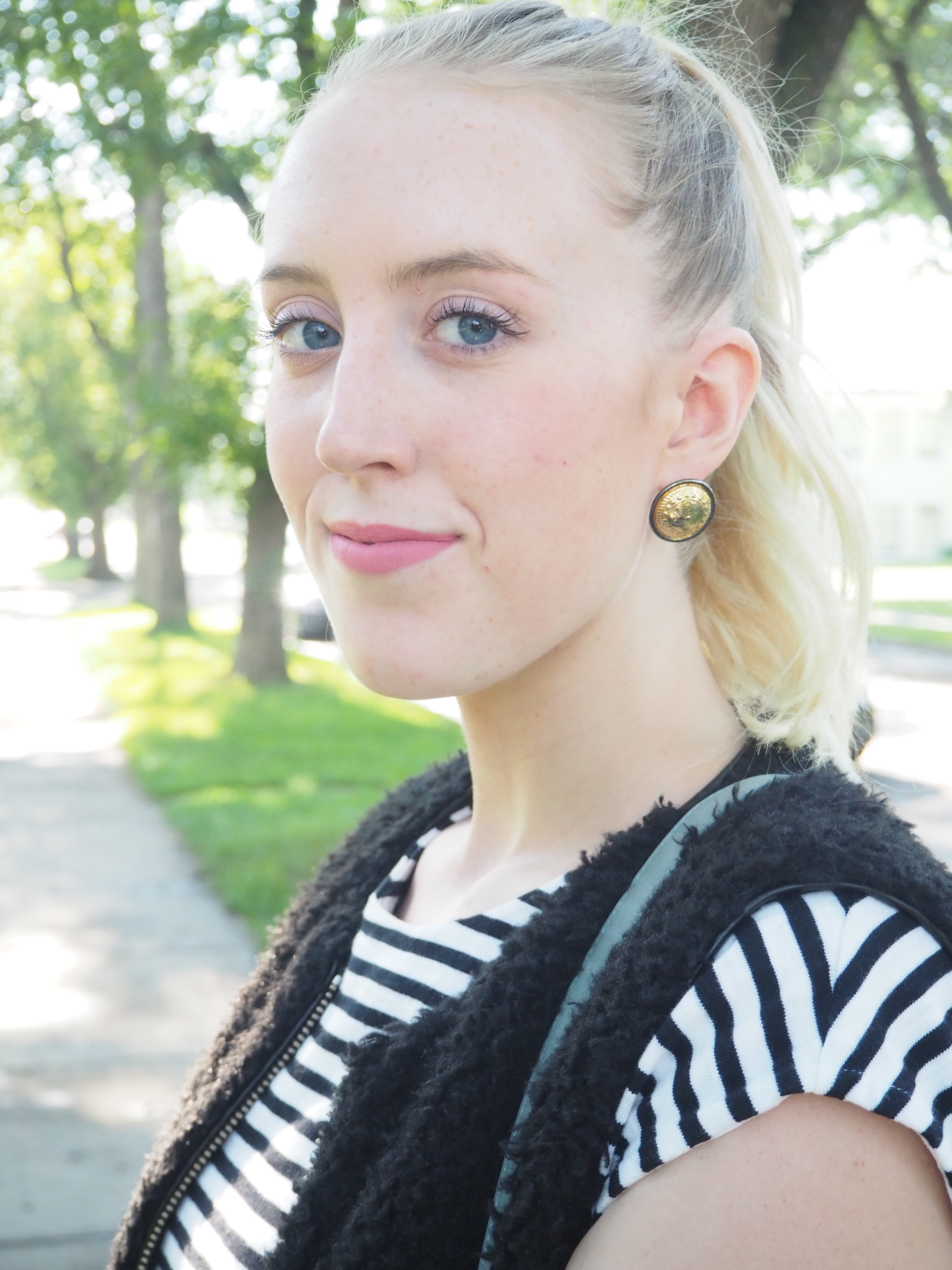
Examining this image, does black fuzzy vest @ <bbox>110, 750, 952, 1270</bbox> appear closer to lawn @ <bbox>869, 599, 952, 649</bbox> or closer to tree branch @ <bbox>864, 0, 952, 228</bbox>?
tree branch @ <bbox>864, 0, 952, 228</bbox>

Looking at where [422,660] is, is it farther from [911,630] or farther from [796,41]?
[911,630]

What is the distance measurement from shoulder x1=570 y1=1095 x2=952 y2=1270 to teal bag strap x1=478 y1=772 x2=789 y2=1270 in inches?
6.2

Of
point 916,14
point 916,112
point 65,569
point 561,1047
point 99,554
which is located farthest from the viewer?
point 65,569

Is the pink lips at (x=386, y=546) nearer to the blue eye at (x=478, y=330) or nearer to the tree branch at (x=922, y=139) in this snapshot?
the blue eye at (x=478, y=330)

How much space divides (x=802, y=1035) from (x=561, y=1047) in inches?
10.1

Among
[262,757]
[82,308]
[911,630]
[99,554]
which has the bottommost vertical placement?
[99,554]

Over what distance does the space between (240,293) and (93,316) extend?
25553 millimetres

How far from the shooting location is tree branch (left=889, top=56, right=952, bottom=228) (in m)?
8.01

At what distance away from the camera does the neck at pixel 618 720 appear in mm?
1555

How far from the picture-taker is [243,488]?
13250 mm

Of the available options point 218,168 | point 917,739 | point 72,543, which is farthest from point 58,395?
point 917,739

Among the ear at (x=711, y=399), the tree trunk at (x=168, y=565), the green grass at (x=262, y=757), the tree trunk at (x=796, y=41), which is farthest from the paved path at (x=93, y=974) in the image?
the tree trunk at (x=168, y=565)

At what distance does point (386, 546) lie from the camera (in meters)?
1.43

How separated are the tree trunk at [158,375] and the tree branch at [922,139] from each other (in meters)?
8.29
